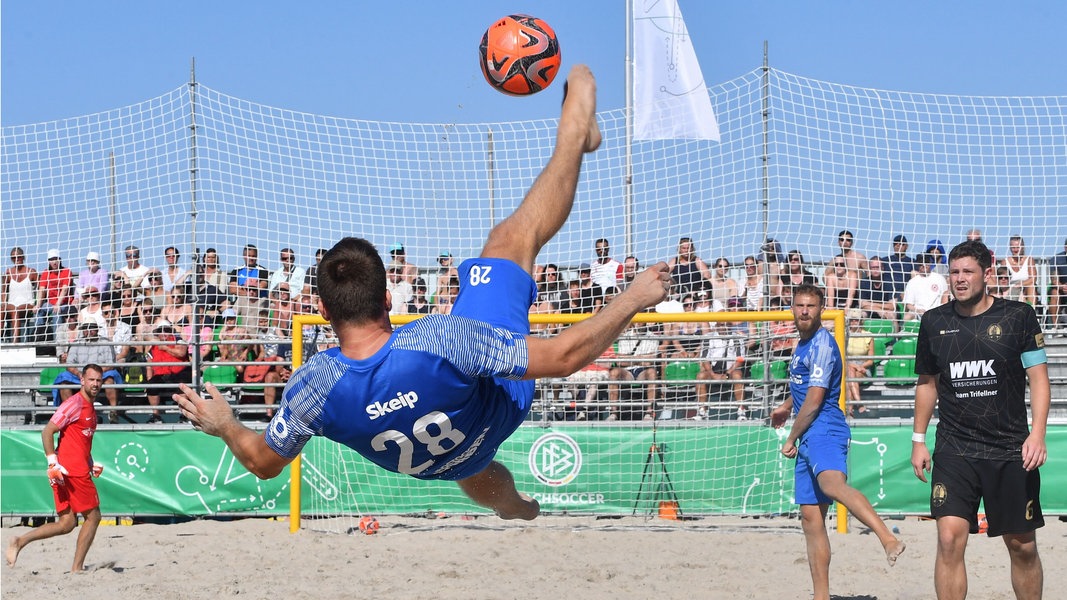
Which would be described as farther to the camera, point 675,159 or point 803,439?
point 675,159

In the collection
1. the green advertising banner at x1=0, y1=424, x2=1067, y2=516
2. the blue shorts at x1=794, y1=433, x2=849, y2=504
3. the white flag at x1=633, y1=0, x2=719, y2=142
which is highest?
the white flag at x1=633, y1=0, x2=719, y2=142

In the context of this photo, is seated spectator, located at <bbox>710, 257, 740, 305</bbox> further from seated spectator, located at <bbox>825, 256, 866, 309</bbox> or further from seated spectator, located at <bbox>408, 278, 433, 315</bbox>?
seated spectator, located at <bbox>408, 278, 433, 315</bbox>

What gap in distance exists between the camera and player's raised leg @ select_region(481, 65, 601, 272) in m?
4.39

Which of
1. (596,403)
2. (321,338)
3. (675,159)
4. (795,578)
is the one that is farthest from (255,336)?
(795,578)

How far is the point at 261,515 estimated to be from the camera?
10023mm

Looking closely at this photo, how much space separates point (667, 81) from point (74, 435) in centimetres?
619

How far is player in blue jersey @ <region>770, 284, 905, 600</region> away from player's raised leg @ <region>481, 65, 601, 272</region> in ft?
8.81

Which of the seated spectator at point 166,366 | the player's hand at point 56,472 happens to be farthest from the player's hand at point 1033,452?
the seated spectator at point 166,366

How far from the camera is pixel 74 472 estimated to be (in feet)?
25.9

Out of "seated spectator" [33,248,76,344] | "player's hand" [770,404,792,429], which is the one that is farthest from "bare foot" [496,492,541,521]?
"seated spectator" [33,248,76,344]

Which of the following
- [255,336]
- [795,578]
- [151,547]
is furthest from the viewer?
[255,336]

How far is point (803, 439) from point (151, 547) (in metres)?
5.42

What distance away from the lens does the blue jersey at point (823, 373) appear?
6.54 m

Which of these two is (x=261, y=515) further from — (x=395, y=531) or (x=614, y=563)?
(x=614, y=563)
